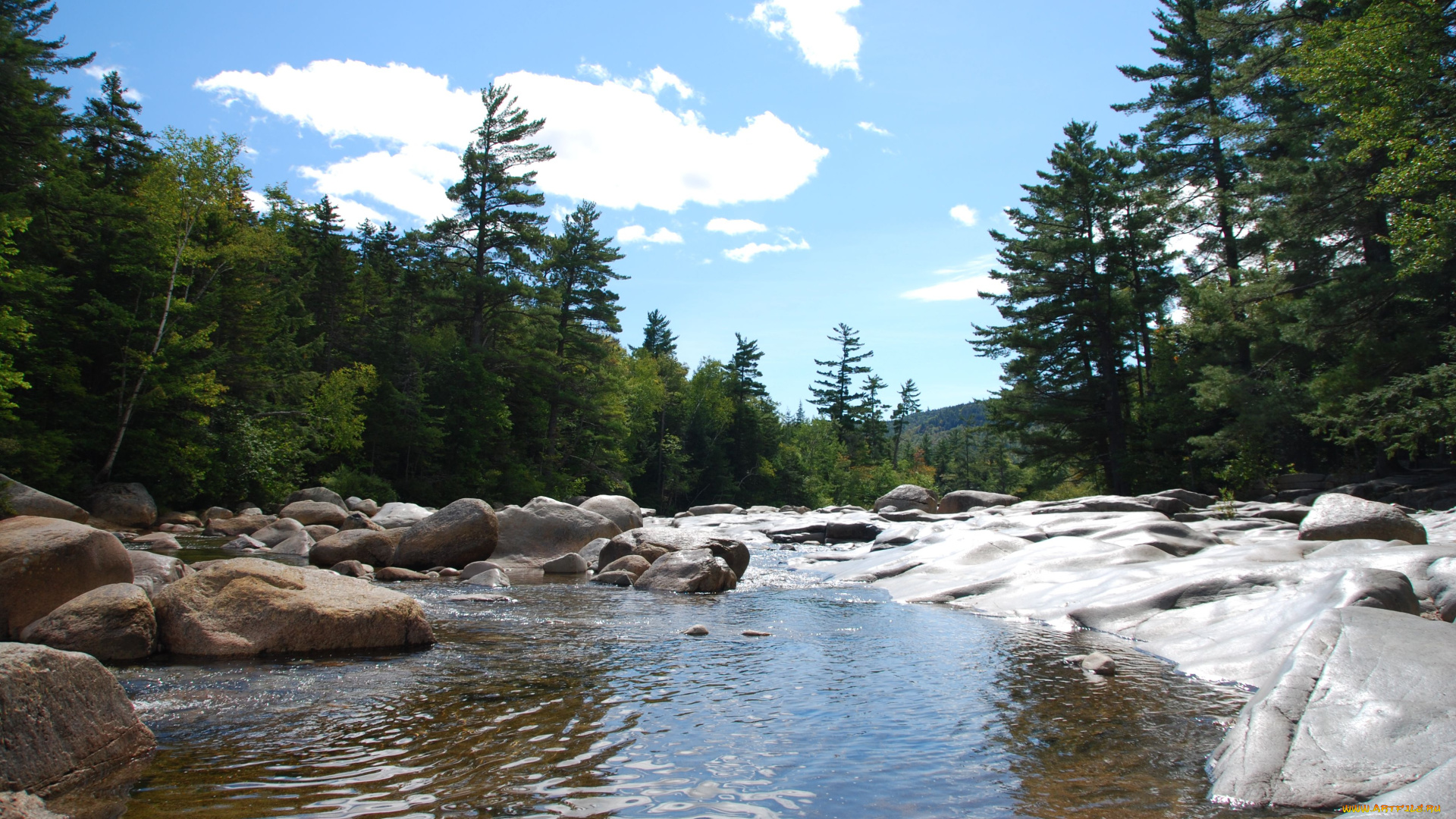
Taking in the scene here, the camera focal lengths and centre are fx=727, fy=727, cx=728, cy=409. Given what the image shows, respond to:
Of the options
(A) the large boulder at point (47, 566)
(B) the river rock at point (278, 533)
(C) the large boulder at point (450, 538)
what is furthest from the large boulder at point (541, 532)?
(A) the large boulder at point (47, 566)

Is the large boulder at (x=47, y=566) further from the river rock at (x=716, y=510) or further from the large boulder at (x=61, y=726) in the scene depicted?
the river rock at (x=716, y=510)

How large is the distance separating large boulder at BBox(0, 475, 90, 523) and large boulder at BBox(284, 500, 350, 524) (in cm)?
514

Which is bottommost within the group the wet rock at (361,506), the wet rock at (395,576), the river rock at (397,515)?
the wet rock at (395,576)

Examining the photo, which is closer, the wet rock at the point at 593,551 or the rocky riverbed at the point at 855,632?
the rocky riverbed at the point at 855,632

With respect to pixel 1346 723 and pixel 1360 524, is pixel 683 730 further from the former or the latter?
pixel 1360 524

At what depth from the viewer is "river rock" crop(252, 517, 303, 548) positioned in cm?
1467

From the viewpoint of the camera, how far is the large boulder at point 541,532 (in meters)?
13.3

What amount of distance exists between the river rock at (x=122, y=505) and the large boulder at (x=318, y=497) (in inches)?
151

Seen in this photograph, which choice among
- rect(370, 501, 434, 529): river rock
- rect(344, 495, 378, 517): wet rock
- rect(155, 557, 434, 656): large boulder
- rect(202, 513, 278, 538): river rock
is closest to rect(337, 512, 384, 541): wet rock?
rect(370, 501, 434, 529): river rock

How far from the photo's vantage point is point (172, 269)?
19609mm

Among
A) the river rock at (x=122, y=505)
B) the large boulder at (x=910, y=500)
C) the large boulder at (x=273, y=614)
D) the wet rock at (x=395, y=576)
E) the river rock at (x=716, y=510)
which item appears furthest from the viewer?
the river rock at (x=716, y=510)

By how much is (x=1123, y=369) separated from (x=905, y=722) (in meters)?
29.4

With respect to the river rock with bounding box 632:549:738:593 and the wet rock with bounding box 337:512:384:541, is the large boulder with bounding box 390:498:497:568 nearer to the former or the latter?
the wet rock with bounding box 337:512:384:541

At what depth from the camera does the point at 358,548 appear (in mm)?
12133
